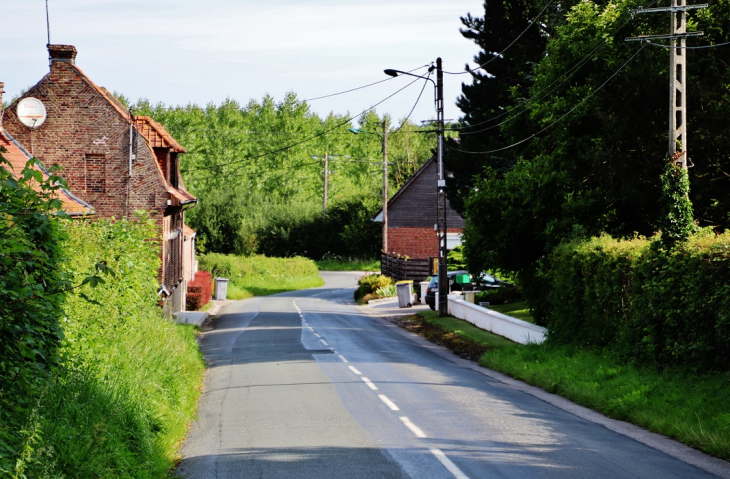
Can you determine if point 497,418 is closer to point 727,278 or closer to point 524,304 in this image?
point 727,278

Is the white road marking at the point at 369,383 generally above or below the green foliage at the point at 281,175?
below

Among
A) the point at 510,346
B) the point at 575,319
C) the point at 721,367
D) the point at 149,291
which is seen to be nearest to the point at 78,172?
the point at 149,291

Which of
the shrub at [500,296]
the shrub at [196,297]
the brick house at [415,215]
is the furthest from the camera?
the brick house at [415,215]

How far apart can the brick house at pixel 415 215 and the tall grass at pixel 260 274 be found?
7.94 meters

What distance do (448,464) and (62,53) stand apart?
77.1 ft

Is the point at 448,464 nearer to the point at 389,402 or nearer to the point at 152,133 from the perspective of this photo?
the point at 389,402

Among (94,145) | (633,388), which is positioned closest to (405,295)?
(94,145)

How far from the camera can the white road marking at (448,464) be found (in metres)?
8.76

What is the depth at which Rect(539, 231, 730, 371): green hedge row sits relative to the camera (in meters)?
12.9

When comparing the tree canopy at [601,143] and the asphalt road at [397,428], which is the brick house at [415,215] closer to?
the tree canopy at [601,143]

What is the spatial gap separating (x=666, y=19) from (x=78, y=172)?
19.8 meters

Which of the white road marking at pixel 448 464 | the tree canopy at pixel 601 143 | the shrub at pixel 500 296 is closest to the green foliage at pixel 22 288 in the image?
the white road marking at pixel 448 464

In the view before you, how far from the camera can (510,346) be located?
21500 mm

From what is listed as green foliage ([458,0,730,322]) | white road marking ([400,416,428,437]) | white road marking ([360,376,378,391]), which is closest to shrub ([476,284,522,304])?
green foliage ([458,0,730,322])
